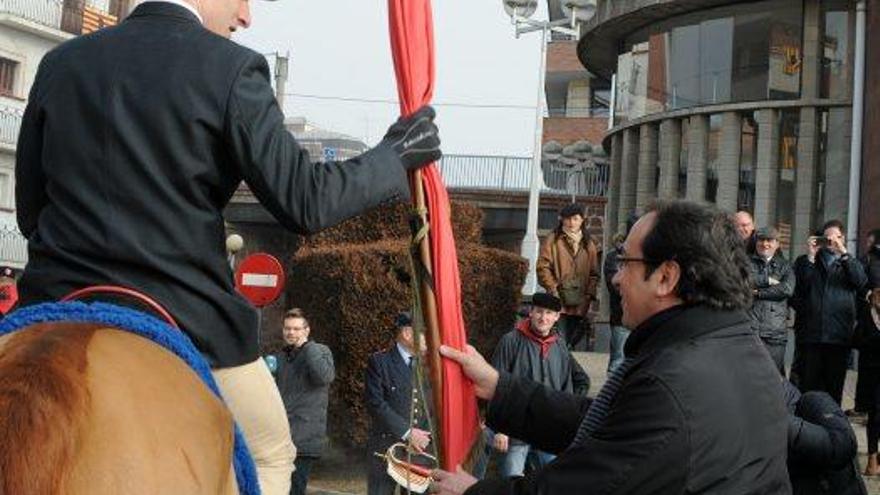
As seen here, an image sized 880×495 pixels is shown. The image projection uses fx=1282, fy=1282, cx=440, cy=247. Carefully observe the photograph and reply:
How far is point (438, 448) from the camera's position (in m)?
3.67

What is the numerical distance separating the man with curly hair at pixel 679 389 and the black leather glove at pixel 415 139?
644 millimetres

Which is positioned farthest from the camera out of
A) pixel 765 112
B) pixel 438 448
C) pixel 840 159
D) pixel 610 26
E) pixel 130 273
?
pixel 610 26

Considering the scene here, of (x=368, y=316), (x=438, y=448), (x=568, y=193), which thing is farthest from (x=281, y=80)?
(x=438, y=448)

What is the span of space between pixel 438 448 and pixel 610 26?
101 feet

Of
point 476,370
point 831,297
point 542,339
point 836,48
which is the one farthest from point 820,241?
point 836,48

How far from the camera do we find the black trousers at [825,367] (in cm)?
1152

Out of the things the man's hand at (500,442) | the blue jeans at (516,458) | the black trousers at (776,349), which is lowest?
the blue jeans at (516,458)

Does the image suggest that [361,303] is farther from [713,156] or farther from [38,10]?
[38,10]

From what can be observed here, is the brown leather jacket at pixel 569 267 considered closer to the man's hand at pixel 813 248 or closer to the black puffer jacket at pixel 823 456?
the man's hand at pixel 813 248

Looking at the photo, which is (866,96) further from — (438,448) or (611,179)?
(438,448)

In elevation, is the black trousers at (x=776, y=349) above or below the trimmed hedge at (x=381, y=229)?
below

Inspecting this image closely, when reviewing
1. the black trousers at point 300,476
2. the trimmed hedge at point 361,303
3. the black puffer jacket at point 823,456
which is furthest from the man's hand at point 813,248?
the black puffer jacket at point 823,456

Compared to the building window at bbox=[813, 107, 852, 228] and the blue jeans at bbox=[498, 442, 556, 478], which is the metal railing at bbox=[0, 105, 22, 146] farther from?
the blue jeans at bbox=[498, 442, 556, 478]

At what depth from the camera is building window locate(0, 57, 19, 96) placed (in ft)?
171
